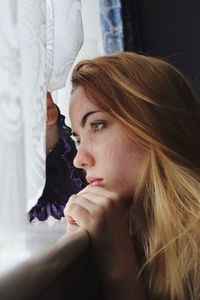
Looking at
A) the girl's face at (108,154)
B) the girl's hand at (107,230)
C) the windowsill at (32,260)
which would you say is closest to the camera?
the windowsill at (32,260)

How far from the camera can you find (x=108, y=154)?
837 millimetres

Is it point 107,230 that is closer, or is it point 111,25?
point 107,230

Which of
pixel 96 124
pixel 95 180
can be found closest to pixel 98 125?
pixel 96 124

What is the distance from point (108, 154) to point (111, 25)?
2.96 feet

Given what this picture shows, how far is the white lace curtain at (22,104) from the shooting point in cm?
43

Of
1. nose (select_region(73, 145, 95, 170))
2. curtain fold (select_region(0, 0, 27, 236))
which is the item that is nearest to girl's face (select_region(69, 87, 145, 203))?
nose (select_region(73, 145, 95, 170))

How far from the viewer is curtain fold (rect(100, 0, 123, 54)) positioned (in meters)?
1.55

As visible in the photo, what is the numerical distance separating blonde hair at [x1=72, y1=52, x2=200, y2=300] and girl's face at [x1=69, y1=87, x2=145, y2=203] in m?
0.02

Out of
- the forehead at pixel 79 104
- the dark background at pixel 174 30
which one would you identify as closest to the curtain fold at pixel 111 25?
the dark background at pixel 174 30

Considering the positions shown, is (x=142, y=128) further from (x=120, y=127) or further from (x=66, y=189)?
(x=66, y=189)

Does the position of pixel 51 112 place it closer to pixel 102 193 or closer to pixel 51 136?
pixel 51 136

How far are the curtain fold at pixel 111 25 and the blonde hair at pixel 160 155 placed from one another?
0.64 meters

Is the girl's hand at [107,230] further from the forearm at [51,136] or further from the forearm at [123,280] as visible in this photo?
the forearm at [51,136]

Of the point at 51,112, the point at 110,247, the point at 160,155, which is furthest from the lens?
the point at 51,112
